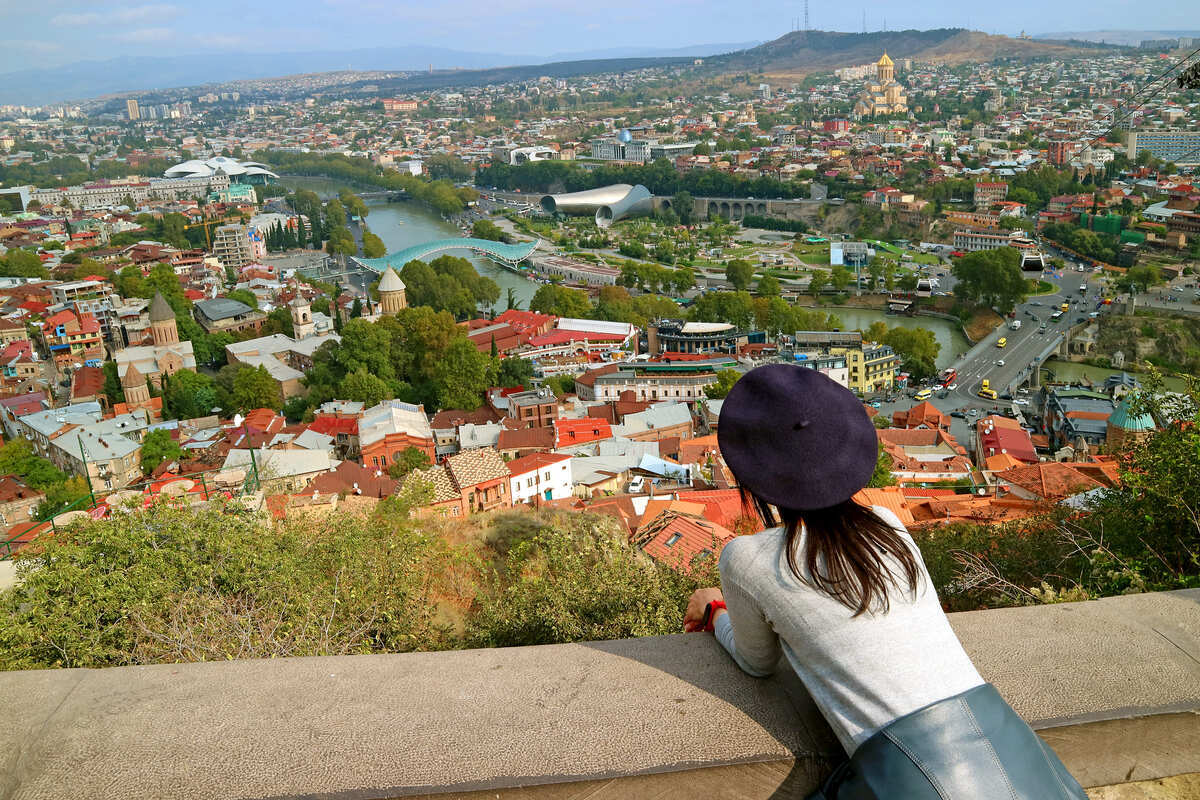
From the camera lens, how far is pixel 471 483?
4.91 m

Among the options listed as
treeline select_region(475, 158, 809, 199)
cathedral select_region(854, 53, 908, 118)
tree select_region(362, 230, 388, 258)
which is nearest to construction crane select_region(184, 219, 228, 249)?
tree select_region(362, 230, 388, 258)

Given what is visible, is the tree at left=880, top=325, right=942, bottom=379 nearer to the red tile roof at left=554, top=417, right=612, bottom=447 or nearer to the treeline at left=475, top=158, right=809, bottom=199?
the red tile roof at left=554, top=417, right=612, bottom=447

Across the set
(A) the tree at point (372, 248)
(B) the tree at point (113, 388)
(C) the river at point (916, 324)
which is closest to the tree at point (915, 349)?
(C) the river at point (916, 324)

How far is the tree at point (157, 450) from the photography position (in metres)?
7.10

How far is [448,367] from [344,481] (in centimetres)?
392

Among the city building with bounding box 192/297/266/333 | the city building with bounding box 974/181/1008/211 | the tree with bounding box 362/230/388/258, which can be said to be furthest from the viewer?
the city building with bounding box 974/181/1008/211

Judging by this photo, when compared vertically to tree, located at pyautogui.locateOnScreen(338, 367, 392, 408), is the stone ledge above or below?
above

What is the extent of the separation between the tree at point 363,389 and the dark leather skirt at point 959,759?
8.35 metres

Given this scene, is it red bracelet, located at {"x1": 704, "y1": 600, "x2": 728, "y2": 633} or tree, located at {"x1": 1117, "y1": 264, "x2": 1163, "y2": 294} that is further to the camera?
tree, located at {"x1": 1117, "y1": 264, "x2": 1163, "y2": 294}

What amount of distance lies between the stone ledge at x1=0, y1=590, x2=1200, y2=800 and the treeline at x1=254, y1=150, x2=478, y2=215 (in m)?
24.3

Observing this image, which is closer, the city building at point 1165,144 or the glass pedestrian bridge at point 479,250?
the glass pedestrian bridge at point 479,250

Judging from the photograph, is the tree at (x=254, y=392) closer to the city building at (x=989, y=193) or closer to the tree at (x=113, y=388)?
the tree at (x=113, y=388)

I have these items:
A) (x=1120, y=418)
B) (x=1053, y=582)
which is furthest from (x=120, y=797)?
(x=1120, y=418)

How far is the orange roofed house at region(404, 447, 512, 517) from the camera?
4707 millimetres
